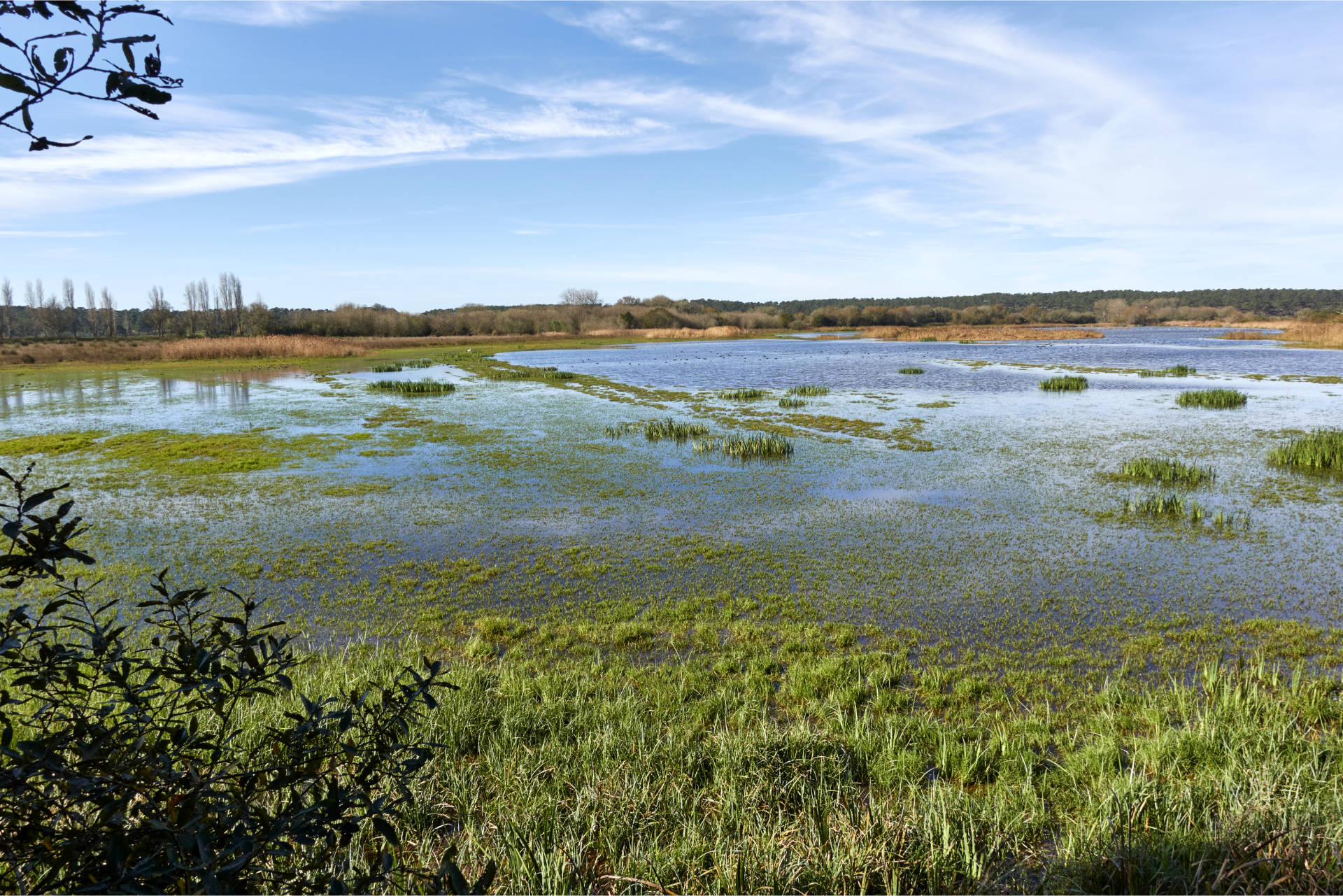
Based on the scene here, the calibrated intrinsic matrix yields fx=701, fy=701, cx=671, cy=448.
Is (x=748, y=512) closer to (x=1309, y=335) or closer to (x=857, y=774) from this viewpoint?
(x=857, y=774)

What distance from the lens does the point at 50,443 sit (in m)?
17.0

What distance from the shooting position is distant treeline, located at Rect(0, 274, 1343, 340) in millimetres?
80900

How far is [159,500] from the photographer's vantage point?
39.1 ft

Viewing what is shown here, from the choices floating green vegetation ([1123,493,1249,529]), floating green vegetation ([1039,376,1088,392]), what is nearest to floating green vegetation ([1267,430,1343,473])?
floating green vegetation ([1123,493,1249,529])

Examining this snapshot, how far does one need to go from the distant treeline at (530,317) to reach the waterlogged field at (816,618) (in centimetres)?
6714

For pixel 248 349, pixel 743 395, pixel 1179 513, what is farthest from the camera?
pixel 248 349

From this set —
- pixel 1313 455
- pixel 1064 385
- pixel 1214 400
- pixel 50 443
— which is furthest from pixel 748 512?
pixel 1064 385

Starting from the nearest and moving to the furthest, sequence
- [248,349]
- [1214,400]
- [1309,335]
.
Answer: [1214,400], [248,349], [1309,335]

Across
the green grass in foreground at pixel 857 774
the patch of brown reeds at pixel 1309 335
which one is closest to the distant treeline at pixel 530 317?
the patch of brown reeds at pixel 1309 335

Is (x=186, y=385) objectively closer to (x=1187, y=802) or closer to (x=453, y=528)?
(x=453, y=528)

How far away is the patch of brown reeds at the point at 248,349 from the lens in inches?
1815

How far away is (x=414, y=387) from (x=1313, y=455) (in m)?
27.3

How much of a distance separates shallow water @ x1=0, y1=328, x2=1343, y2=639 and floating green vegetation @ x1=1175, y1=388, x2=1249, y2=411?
0.75 m

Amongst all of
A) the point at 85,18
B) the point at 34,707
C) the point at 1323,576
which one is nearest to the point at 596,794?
the point at 85,18
